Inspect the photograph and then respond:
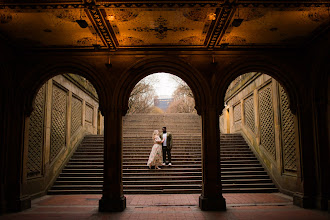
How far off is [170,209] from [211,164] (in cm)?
147

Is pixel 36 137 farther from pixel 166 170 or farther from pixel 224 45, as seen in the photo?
pixel 224 45

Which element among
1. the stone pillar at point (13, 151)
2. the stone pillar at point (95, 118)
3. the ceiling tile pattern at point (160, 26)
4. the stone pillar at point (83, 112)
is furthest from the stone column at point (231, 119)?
the stone pillar at point (13, 151)

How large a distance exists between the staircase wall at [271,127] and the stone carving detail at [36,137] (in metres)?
7.44

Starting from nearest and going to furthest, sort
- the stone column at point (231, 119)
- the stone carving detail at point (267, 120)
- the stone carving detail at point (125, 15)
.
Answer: the stone carving detail at point (125, 15) → the stone carving detail at point (267, 120) → the stone column at point (231, 119)

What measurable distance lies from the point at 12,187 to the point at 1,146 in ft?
3.37

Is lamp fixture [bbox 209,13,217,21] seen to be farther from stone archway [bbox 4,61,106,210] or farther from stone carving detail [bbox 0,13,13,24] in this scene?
stone carving detail [bbox 0,13,13,24]

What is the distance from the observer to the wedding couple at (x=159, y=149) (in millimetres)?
10445

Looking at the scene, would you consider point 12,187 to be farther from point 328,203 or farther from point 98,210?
point 328,203

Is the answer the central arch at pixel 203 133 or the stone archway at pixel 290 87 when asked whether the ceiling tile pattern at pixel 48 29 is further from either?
the stone archway at pixel 290 87

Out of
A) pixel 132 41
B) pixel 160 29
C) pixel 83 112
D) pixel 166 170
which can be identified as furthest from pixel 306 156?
pixel 83 112

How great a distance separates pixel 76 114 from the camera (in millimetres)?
12750

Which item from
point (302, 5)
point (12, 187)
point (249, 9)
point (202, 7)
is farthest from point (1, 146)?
point (302, 5)

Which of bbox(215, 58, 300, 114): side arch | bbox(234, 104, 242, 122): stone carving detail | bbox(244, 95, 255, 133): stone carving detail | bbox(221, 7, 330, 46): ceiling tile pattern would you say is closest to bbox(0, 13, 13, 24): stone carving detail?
bbox(221, 7, 330, 46): ceiling tile pattern

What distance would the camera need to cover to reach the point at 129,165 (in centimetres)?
1068
